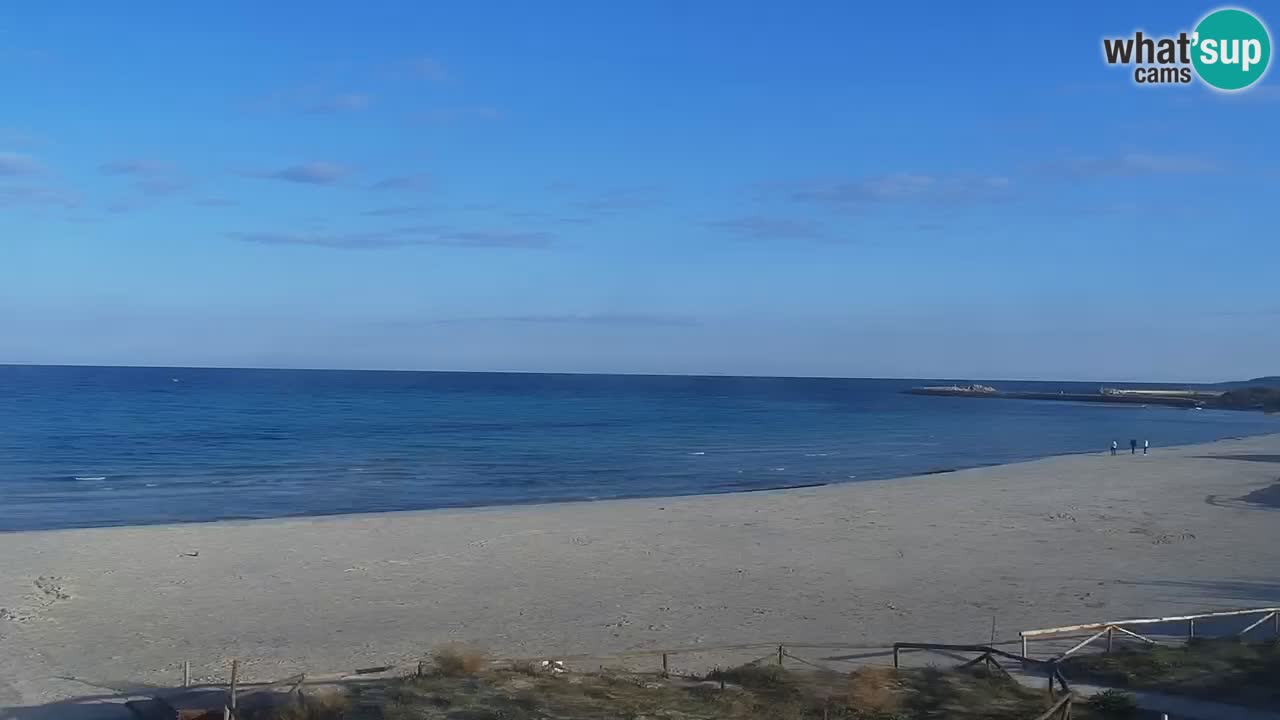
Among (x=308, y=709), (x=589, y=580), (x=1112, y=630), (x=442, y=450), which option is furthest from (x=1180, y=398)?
(x=308, y=709)

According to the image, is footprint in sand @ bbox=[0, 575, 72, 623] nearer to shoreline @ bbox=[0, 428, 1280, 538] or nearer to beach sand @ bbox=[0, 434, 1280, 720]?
beach sand @ bbox=[0, 434, 1280, 720]

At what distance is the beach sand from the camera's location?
53.1ft

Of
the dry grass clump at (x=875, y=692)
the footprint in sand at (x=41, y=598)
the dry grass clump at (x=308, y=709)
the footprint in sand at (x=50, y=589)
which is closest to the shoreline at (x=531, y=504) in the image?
the footprint in sand at (x=50, y=589)

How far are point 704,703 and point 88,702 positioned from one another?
7305mm

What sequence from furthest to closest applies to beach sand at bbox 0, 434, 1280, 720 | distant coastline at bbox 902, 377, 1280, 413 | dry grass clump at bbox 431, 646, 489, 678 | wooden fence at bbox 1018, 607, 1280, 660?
distant coastline at bbox 902, 377, 1280, 413 < beach sand at bbox 0, 434, 1280, 720 < wooden fence at bbox 1018, 607, 1280, 660 < dry grass clump at bbox 431, 646, 489, 678

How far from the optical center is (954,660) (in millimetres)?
14570

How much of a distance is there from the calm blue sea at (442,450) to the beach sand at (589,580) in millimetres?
6408

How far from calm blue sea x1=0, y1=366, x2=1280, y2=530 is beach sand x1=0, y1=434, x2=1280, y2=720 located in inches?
252

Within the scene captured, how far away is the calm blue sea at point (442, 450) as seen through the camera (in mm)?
36000

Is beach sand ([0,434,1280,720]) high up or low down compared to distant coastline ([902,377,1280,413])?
down

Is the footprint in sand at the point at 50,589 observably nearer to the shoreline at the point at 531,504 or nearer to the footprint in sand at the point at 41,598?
the footprint in sand at the point at 41,598

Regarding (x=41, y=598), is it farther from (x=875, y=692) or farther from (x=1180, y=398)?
(x=1180, y=398)

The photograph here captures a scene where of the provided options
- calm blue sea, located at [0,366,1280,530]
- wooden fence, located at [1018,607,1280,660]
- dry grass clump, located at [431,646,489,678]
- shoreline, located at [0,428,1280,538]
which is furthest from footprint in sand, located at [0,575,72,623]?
wooden fence, located at [1018,607,1280,660]

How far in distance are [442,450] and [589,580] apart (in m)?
35.7
